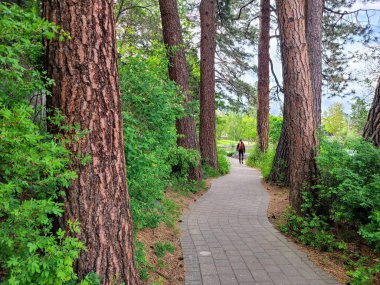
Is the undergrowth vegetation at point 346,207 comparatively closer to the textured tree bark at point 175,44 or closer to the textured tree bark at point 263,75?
the textured tree bark at point 175,44

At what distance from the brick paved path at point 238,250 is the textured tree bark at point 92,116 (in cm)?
147

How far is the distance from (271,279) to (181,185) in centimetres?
519

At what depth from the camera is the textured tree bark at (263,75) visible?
1401 centimetres

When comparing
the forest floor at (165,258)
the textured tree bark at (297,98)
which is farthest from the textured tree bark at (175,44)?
the forest floor at (165,258)

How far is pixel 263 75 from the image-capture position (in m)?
15.3

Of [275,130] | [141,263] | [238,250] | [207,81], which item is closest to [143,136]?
[141,263]

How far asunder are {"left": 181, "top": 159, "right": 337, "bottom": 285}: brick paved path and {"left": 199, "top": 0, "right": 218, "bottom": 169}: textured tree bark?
4.42 meters

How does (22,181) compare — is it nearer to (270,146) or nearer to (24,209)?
(24,209)

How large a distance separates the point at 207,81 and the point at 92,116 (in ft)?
29.8

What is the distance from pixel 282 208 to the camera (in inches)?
271

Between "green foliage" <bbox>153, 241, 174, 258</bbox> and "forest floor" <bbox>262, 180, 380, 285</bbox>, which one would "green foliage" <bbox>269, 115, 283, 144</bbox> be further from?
"green foliage" <bbox>153, 241, 174, 258</bbox>

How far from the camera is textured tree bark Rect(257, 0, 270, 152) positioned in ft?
46.0

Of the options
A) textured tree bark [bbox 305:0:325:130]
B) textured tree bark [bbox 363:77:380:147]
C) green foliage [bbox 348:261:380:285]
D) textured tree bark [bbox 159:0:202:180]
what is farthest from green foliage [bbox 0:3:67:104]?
textured tree bark [bbox 305:0:325:130]

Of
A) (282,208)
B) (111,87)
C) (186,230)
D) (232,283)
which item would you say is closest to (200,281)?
(232,283)
